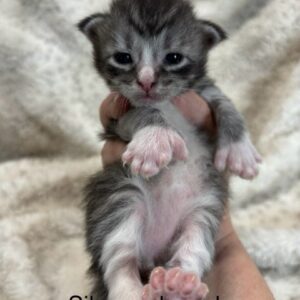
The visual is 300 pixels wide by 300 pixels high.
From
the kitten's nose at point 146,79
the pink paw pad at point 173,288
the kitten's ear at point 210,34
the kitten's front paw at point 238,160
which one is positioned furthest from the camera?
the kitten's ear at point 210,34

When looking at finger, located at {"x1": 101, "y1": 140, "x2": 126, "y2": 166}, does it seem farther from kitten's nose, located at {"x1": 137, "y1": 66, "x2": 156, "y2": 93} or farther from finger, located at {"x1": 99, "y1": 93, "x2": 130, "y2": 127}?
kitten's nose, located at {"x1": 137, "y1": 66, "x2": 156, "y2": 93}

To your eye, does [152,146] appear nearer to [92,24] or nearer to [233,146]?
[233,146]

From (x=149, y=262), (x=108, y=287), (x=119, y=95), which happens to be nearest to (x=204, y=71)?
(x=119, y=95)

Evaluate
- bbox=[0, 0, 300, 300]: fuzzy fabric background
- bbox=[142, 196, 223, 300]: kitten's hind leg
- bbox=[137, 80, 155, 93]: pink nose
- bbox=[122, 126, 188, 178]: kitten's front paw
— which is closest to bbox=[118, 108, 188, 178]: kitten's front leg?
bbox=[122, 126, 188, 178]: kitten's front paw

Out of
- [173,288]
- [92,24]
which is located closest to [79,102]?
[92,24]

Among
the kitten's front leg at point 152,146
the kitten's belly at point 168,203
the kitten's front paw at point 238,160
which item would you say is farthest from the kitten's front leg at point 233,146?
the kitten's front leg at point 152,146

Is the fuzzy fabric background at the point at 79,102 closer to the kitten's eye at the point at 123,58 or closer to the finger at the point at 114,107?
the finger at the point at 114,107
